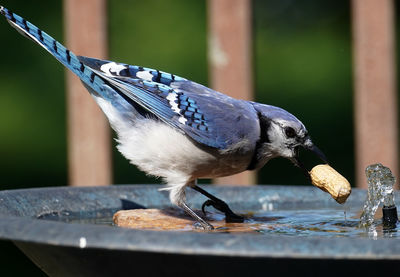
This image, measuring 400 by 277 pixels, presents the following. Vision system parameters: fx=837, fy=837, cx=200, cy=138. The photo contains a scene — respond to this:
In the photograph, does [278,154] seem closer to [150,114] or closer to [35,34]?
[150,114]

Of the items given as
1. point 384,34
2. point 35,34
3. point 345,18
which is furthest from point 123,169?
point 35,34

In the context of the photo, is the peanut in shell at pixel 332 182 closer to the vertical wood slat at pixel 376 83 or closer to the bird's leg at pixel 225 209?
the bird's leg at pixel 225 209

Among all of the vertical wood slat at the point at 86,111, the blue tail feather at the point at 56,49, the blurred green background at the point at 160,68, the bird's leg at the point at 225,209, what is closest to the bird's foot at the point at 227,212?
the bird's leg at the point at 225,209

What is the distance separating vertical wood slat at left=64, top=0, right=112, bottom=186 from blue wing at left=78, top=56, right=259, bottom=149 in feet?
2.00

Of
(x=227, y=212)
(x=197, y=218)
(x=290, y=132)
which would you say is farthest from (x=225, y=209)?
(x=290, y=132)

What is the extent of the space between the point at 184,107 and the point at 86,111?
2.59 ft

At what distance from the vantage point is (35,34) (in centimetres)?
238

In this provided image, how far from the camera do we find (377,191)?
220 cm

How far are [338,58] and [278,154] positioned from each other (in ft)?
10.3

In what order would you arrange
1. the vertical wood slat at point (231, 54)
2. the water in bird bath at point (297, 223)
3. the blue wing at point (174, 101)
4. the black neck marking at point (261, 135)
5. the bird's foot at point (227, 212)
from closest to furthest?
the water in bird bath at point (297, 223) → the bird's foot at point (227, 212) → the blue wing at point (174, 101) → the black neck marking at point (261, 135) → the vertical wood slat at point (231, 54)

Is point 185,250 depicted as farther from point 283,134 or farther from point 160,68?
point 160,68

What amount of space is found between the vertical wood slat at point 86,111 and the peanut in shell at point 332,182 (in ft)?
3.59

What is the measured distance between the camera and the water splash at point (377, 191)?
7.19 ft

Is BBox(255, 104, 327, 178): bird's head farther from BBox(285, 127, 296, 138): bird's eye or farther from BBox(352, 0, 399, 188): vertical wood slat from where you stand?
BBox(352, 0, 399, 188): vertical wood slat
